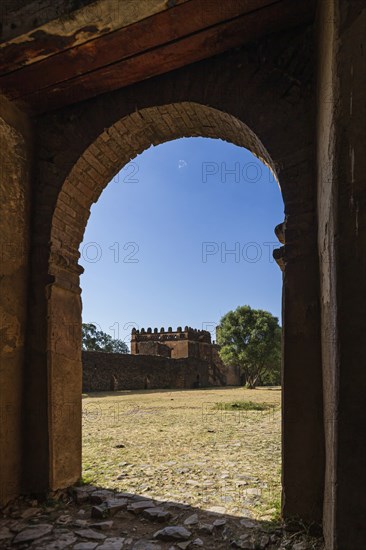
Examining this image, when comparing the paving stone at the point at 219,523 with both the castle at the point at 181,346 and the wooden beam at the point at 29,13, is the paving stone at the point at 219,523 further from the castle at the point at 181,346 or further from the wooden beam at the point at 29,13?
the castle at the point at 181,346

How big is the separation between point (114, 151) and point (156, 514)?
3759 mm

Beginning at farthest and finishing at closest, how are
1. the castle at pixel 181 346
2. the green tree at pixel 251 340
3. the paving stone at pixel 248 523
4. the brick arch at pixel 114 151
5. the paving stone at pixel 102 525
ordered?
the castle at pixel 181 346, the green tree at pixel 251 340, the brick arch at pixel 114 151, the paving stone at pixel 102 525, the paving stone at pixel 248 523

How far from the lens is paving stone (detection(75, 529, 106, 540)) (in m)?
2.97

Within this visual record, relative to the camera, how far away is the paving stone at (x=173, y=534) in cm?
293

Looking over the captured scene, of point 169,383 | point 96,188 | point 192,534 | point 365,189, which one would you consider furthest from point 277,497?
point 169,383

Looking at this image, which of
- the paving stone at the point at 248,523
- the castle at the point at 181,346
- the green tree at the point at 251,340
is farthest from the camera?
the castle at the point at 181,346

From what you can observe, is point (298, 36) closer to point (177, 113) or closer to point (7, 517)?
point (177, 113)

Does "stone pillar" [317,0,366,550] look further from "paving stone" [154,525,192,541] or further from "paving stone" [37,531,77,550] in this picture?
"paving stone" [37,531,77,550]

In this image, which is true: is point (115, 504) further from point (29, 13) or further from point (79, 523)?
point (29, 13)

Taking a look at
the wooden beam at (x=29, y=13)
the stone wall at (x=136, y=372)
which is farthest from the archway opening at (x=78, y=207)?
the stone wall at (x=136, y=372)

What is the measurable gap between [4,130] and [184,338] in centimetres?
3230

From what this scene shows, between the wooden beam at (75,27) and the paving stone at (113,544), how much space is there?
4.10 metres

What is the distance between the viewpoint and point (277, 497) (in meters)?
3.61

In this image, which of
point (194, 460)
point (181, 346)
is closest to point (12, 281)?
point (194, 460)
